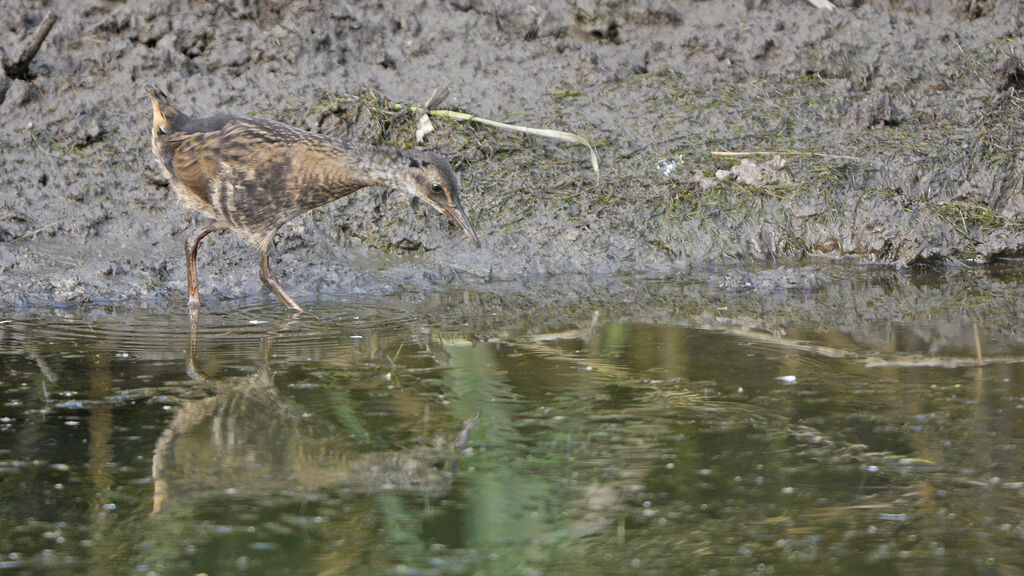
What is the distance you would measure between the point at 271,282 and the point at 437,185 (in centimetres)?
117

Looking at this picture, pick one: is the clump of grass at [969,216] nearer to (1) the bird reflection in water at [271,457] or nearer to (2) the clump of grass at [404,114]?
(2) the clump of grass at [404,114]

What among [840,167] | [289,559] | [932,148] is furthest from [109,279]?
[932,148]

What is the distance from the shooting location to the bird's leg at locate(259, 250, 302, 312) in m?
6.74

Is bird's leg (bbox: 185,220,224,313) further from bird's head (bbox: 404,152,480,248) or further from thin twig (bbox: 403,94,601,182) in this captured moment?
thin twig (bbox: 403,94,601,182)

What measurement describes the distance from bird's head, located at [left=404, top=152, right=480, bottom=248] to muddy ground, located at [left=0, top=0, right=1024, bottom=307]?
795 millimetres

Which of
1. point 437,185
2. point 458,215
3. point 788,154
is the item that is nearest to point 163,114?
point 437,185

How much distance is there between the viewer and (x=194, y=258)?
22.8 ft

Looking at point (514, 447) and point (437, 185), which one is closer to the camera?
point (514, 447)

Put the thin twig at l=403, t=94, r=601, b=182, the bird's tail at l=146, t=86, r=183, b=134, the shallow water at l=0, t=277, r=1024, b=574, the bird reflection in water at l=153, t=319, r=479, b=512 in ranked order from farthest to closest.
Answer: the thin twig at l=403, t=94, r=601, b=182
the bird's tail at l=146, t=86, r=183, b=134
the bird reflection in water at l=153, t=319, r=479, b=512
the shallow water at l=0, t=277, r=1024, b=574

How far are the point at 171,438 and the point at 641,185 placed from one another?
15.2 feet

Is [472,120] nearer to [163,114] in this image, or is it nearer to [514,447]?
[163,114]

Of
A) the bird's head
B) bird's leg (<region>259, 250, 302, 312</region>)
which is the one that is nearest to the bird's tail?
bird's leg (<region>259, 250, 302, 312</region>)

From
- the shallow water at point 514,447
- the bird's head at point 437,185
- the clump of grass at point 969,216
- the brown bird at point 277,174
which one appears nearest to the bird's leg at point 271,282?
the brown bird at point 277,174

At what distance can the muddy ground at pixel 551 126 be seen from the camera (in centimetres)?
762
